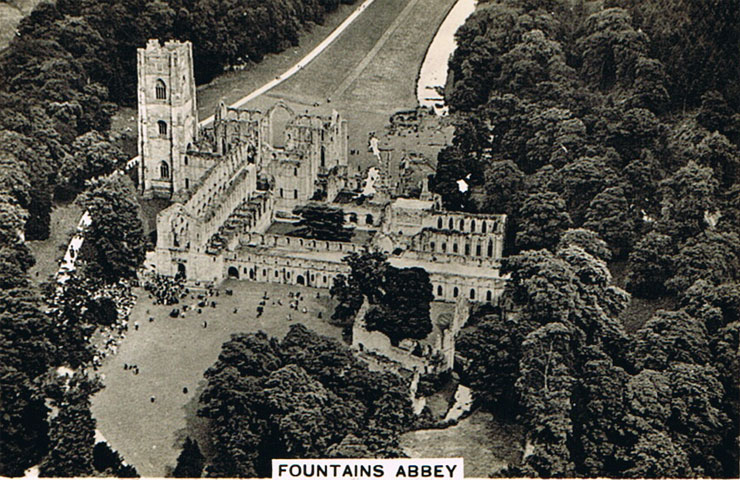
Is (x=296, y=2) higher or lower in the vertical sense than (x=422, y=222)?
higher

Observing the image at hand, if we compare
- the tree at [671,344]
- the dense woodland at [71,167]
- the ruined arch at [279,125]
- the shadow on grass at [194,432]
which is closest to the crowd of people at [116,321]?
the dense woodland at [71,167]

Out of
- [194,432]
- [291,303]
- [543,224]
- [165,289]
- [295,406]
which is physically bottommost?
[194,432]

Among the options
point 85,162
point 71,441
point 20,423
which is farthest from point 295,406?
point 85,162

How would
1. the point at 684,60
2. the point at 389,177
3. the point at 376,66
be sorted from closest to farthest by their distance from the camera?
the point at 389,177, the point at 684,60, the point at 376,66

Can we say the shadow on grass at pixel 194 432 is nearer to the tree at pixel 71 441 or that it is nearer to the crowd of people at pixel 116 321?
the tree at pixel 71 441

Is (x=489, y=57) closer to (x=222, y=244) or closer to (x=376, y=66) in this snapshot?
(x=376, y=66)

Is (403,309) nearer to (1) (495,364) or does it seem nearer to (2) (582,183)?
(1) (495,364)

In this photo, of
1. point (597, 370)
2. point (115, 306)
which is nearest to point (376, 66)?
point (115, 306)
